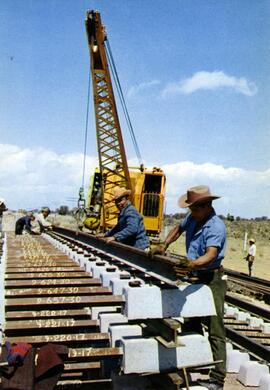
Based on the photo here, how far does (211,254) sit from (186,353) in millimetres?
837

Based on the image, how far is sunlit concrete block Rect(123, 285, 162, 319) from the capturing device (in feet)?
12.5

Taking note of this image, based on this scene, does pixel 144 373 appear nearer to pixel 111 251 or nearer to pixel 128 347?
pixel 128 347

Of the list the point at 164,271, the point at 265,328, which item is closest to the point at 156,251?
the point at 164,271

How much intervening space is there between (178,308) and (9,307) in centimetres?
156

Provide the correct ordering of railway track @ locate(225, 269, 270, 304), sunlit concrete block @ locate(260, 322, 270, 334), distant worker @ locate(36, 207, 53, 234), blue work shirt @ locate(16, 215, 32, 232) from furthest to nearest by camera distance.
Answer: blue work shirt @ locate(16, 215, 32, 232) < distant worker @ locate(36, 207, 53, 234) < railway track @ locate(225, 269, 270, 304) < sunlit concrete block @ locate(260, 322, 270, 334)

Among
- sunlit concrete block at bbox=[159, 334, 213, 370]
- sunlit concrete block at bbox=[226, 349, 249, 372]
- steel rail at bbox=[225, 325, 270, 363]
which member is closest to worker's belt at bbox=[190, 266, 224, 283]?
sunlit concrete block at bbox=[159, 334, 213, 370]

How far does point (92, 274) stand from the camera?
6121 mm

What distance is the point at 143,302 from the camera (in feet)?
12.6

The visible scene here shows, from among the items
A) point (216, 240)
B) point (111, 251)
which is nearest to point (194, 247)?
point (216, 240)

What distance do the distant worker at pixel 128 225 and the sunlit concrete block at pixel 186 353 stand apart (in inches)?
126

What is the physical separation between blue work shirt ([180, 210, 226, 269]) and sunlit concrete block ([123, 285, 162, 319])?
24.2 inches

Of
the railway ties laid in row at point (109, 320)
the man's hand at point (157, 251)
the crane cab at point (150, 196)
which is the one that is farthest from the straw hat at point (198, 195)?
the crane cab at point (150, 196)

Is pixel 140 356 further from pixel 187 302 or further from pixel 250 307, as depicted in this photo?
pixel 250 307

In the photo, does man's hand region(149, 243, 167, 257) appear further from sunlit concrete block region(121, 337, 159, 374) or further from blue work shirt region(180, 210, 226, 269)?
sunlit concrete block region(121, 337, 159, 374)
